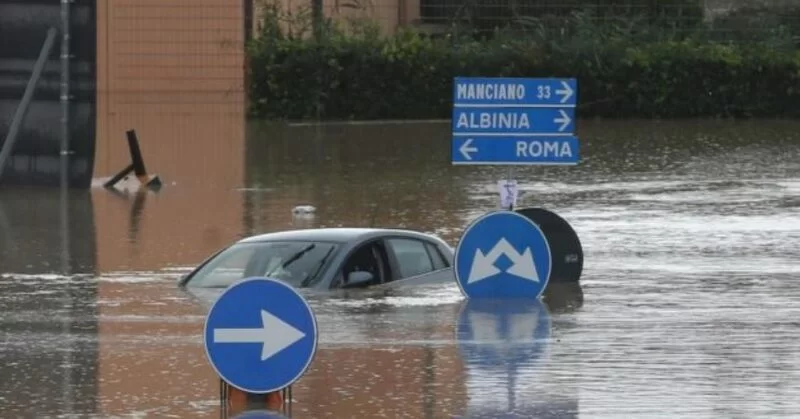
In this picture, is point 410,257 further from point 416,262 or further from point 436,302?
point 436,302

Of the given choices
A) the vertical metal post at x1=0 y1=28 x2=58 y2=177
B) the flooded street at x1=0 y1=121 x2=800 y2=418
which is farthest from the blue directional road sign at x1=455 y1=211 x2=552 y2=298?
the vertical metal post at x1=0 y1=28 x2=58 y2=177

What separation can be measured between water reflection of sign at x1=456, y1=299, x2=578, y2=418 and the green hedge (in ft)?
75.9

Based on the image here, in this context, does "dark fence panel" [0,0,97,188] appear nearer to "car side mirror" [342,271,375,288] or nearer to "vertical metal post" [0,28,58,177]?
"vertical metal post" [0,28,58,177]

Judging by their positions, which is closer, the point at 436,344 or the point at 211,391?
the point at 211,391

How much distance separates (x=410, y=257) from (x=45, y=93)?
1186cm

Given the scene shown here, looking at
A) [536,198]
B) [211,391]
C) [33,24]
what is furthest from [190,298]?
[33,24]

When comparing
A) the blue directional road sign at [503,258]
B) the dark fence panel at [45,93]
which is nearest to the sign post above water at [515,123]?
the blue directional road sign at [503,258]

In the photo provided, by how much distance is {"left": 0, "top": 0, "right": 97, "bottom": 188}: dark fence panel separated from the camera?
2742 cm

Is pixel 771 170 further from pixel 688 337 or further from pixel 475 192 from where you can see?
pixel 688 337

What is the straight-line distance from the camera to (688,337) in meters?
14.5

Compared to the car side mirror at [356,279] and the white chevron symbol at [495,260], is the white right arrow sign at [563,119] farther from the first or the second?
the car side mirror at [356,279]

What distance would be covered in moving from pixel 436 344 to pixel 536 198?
12109 millimetres

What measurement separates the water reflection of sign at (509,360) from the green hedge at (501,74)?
23.1 meters

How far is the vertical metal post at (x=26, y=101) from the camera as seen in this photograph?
88.4 ft
